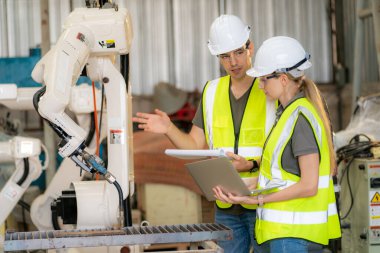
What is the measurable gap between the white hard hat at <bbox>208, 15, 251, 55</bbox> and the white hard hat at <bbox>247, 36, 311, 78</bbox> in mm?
380

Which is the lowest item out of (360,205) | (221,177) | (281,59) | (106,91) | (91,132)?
(360,205)

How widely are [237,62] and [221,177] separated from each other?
0.64m

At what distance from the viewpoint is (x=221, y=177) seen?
3256 millimetres

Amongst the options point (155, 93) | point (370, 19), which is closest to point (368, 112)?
point (370, 19)

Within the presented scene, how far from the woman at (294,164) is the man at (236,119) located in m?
0.38

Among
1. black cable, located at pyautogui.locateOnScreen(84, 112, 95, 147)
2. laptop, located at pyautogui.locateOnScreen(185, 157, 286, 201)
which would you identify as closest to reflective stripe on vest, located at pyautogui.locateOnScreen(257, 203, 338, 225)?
laptop, located at pyautogui.locateOnScreen(185, 157, 286, 201)

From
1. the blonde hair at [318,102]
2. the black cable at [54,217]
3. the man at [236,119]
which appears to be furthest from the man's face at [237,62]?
the black cable at [54,217]

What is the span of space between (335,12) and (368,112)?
11.5 ft

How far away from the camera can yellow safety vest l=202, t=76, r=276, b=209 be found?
3.61 m

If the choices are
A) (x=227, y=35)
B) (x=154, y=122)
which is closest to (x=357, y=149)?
(x=227, y=35)

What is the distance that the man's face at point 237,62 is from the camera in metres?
3.62

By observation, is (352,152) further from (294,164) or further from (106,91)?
(294,164)

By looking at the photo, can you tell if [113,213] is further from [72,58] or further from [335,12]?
[335,12]

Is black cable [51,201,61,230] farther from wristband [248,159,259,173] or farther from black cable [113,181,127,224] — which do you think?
wristband [248,159,259,173]
